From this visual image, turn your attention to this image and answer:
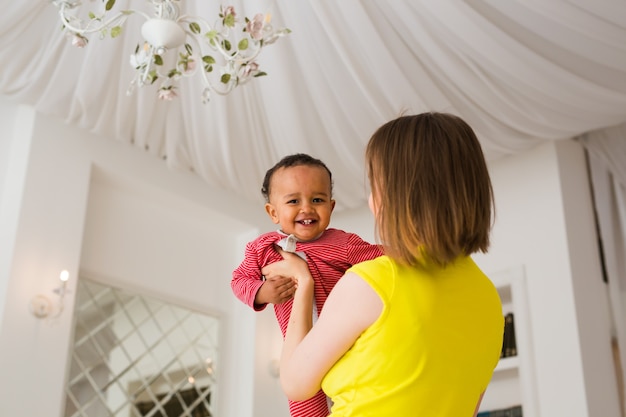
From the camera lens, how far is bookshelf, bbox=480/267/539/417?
4355 mm

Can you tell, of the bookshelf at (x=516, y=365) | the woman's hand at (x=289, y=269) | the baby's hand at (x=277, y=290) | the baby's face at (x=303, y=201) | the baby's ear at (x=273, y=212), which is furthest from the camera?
the bookshelf at (x=516, y=365)

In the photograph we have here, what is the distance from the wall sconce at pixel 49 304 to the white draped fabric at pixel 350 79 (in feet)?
3.21

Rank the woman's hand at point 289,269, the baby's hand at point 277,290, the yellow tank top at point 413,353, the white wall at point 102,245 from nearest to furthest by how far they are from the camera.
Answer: the yellow tank top at point 413,353, the woman's hand at point 289,269, the baby's hand at point 277,290, the white wall at point 102,245

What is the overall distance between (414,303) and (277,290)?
1.65ft

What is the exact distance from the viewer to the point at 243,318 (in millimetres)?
5402

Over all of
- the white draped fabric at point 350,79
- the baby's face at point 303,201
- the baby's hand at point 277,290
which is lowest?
Answer: the baby's hand at point 277,290

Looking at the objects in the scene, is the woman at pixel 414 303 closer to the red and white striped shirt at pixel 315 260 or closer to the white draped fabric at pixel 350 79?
the red and white striped shirt at pixel 315 260

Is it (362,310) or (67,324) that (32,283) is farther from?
(362,310)

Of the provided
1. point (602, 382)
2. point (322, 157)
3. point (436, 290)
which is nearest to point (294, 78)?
point (322, 157)

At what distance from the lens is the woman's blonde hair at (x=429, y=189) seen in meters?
1.13

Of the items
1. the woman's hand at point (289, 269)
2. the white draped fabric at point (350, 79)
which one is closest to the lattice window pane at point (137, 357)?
the white draped fabric at point (350, 79)

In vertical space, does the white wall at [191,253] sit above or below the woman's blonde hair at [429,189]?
above

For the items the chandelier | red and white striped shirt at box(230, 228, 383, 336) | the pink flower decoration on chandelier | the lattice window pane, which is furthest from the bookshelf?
red and white striped shirt at box(230, 228, 383, 336)

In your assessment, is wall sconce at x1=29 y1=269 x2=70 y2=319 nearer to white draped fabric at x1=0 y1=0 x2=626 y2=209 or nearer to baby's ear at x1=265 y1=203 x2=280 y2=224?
white draped fabric at x1=0 y1=0 x2=626 y2=209
